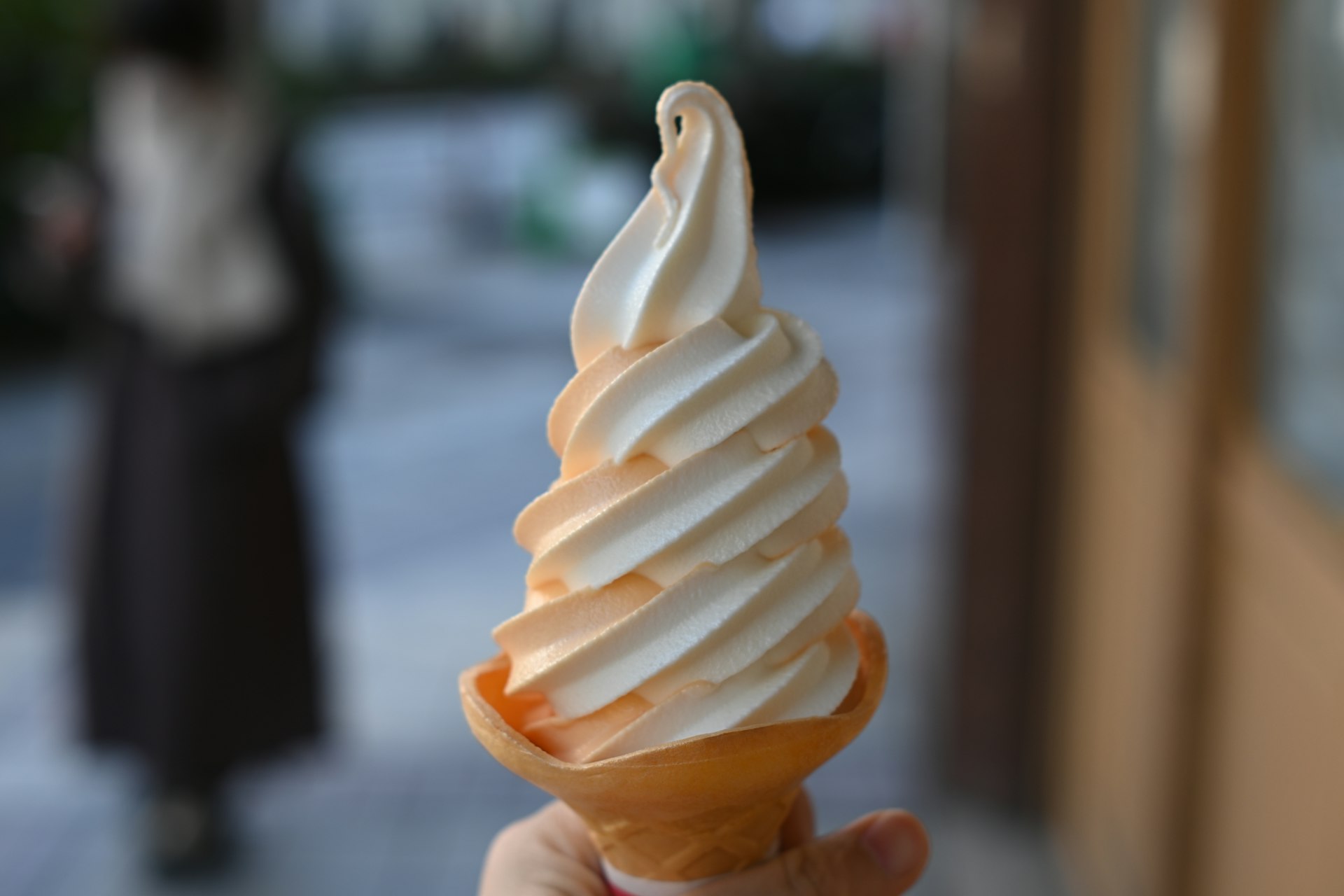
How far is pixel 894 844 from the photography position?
1.26 m

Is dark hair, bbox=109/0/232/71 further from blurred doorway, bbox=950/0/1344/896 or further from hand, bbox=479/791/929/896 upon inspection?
hand, bbox=479/791/929/896

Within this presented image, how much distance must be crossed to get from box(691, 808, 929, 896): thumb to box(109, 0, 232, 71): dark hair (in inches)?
107

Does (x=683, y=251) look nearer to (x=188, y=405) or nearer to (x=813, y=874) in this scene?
(x=813, y=874)

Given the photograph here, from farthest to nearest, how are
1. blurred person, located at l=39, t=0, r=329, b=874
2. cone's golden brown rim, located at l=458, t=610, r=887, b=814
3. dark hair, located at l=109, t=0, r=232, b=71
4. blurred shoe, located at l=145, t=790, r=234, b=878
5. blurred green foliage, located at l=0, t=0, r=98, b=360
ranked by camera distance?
1. blurred green foliage, located at l=0, t=0, r=98, b=360
2. blurred shoe, located at l=145, t=790, r=234, b=878
3. blurred person, located at l=39, t=0, r=329, b=874
4. dark hair, located at l=109, t=0, r=232, b=71
5. cone's golden brown rim, located at l=458, t=610, r=887, b=814

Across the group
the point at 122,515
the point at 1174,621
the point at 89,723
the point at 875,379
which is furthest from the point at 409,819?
the point at 875,379

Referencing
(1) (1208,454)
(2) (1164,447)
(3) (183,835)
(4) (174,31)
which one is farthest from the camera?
(3) (183,835)

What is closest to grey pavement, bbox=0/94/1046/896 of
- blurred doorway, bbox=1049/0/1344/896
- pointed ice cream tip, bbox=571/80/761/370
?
blurred doorway, bbox=1049/0/1344/896

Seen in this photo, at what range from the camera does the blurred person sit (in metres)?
3.31

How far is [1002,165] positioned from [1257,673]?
169 centimetres

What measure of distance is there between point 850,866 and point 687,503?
37cm

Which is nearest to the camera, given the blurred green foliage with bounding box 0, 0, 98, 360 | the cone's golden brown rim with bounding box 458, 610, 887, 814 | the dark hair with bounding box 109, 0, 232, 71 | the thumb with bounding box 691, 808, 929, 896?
the cone's golden brown rim with bounding box 458, 610, 887, 814

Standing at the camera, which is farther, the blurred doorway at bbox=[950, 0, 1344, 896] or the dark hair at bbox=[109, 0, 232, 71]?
the dark hair at bbox=[109, 0, 232, 71]

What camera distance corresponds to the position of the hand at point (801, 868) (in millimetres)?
1238

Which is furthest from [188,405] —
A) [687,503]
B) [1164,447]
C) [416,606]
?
[687,503]
